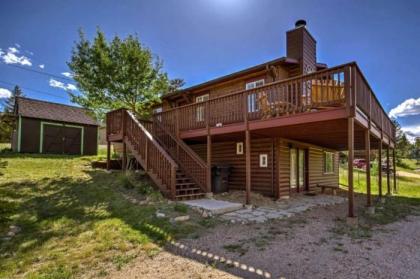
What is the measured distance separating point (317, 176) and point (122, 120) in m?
9.45

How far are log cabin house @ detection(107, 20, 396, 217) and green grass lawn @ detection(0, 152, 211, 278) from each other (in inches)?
57.2

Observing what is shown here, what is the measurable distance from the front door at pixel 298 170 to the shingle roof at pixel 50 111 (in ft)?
41.1

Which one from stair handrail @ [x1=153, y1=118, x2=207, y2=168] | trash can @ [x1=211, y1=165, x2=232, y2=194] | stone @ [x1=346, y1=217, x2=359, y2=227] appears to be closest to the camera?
stone @ [x1=346, y1=217, x2=359, y2=227]

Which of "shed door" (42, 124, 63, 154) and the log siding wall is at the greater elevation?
"shed door" (42, 124, 63, 154)

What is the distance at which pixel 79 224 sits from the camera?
5715 millimetres

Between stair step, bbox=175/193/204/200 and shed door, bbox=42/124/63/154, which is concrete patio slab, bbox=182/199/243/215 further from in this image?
shed door, bbox=42/124/63/154

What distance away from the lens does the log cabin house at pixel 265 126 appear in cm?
657

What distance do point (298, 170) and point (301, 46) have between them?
516 cm

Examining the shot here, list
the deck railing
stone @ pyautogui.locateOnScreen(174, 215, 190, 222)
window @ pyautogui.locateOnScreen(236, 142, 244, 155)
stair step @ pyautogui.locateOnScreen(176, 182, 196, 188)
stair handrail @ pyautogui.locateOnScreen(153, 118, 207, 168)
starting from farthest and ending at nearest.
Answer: window @ pyautogui.locateOnScreen(236, 142, 244, 155), stair handrail @ pyautogui.locateOnScreen(153, 118, 207, 168), stair step @ pyautogui.locateOnScreen(176, 182, 196, 188), the deck railing, stone @ pyautogui.locateOnScreen(174, 215, 190, 222)

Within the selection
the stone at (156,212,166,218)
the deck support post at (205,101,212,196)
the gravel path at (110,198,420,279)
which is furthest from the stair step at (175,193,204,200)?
the gravel path at (110,198,420,279)

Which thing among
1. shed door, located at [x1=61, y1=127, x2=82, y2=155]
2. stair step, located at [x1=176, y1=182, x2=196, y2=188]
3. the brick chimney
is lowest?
stair step, located at [x1=176, y1=182, x2=196, y2=188]

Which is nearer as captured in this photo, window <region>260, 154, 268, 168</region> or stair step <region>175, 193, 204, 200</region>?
stair step <region>175, 193, 204, 200</region>

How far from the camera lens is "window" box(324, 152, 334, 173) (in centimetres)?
1392

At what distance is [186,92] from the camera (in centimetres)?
1312
